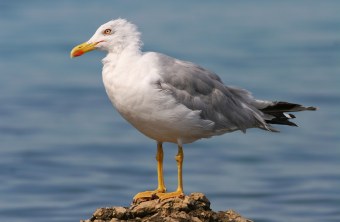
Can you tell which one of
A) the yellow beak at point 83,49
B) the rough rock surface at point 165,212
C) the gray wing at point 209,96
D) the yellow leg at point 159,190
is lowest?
the rough rock surface at point 165,212

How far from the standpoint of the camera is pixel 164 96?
45.0 ft

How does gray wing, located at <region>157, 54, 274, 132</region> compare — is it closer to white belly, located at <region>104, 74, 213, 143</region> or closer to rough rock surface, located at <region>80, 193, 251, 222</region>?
white belly, located at <region>104, 74, 213, 143</region>

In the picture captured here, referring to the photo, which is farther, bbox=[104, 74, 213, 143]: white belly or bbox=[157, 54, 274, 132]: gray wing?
bbox=[157, 54, 274, 132]: gray wing

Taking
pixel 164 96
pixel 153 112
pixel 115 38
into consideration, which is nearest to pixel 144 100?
pixel 153 112

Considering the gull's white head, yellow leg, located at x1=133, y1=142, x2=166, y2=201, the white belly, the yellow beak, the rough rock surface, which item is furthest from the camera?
the yellow beak

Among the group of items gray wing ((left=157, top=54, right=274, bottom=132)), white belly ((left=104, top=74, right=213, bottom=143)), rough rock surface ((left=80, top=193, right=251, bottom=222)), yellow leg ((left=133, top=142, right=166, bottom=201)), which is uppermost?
gray wing ((left=157, top=54, right=274, bottom=132))

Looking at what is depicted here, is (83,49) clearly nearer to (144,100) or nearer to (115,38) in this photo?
(115,38)

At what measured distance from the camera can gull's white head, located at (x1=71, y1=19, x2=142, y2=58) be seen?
45.8ft

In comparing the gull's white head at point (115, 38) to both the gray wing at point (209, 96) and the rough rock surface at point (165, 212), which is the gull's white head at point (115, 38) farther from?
the rough rock surface at point (165, 212)

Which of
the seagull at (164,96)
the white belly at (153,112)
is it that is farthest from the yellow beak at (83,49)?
the white belly at (153,112)

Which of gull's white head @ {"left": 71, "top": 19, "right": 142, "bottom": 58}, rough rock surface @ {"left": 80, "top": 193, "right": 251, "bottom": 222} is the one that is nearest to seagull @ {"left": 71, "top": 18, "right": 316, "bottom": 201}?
gull's white head @ {"left": 71, "top": 19, "right": 142, "bottom": 58}

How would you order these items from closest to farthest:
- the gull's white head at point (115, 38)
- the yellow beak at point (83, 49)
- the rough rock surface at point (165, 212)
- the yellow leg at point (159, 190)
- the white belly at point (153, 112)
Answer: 1. the rough rock surface at point (165, 212)
2. the white belly at point (153, 112)
3. the yellow leg at point (159, 190)
4. the gull's white head at point (115, 38)
5. the yellow beak at point (83, 49)

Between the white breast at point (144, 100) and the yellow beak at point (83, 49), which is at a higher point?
the yellow beak at point (83, 49)

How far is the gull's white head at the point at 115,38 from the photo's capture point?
14.0 meters
